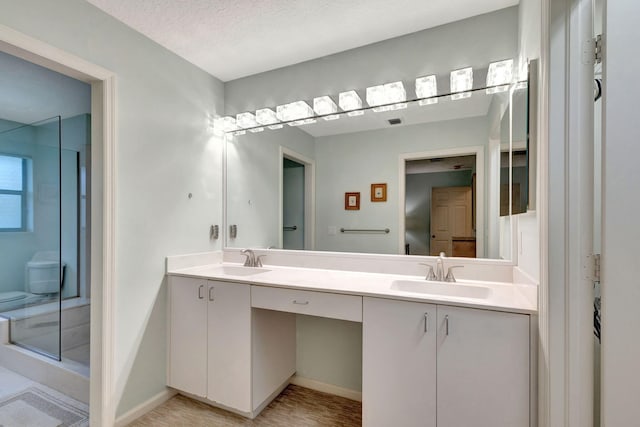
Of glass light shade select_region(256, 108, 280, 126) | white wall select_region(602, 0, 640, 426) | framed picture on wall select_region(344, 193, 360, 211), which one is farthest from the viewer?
glass light shade select_region(256, 108, 280, 126)

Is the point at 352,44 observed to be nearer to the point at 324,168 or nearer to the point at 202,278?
the point at 324,168

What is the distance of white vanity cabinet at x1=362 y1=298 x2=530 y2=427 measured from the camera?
1232mm

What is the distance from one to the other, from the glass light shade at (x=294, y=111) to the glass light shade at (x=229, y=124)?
438 mm

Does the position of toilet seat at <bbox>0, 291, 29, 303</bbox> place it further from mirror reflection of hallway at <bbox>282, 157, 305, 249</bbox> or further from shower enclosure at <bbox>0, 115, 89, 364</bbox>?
mirror reflection of hallway at <bbox>282, 157, 305, 249</bbox>

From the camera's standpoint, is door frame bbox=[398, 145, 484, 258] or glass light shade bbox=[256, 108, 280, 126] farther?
glass light shade bbox=[256, 108, 280, 126]

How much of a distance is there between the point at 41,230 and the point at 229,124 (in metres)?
2.24

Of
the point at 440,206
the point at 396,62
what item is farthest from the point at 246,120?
the point at 440,206

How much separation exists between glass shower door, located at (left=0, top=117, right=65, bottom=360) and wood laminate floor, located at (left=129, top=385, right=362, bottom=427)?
5.52ft

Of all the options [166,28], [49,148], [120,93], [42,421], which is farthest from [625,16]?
[49,148]

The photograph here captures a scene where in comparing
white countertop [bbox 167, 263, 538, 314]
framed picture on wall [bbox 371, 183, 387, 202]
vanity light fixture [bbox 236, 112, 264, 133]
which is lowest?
white countertop [bbox 167, 263, 538, 314]

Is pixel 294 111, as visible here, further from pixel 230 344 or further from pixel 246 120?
pixel 230 344

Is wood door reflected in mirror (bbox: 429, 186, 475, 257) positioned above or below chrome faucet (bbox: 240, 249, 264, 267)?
above

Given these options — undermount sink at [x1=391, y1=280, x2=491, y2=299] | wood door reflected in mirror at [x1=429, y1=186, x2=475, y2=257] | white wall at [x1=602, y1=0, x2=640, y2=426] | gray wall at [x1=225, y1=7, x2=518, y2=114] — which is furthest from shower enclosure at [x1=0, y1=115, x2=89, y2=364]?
white wall at [x1=602, y1=0, x2=640, y2=426]

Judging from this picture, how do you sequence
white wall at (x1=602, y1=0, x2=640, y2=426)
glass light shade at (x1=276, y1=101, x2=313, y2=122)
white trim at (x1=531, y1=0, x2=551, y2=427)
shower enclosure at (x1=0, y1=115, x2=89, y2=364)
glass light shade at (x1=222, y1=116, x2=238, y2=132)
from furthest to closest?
shower enclosure at (x1=0, y1=115, x2=89, y2=364) → glass light shade at (x1=222, y1=116, x2=238, y2=132) → glass light shade at (x1=276, y1=101, x2=313, y2=122) → white trim at (x1=531, y1=0, x2=551, y2=427) → white wall at (x1=602, y1=0, x2=640, y2=426)
